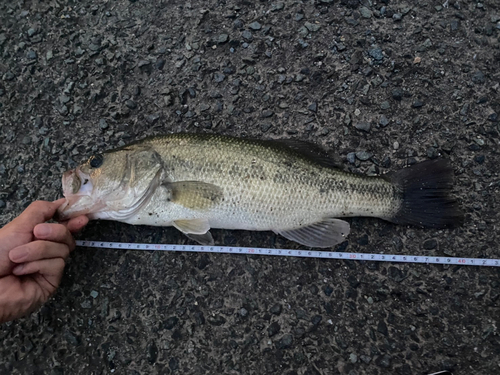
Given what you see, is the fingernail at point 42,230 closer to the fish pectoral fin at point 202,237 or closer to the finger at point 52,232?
the finger at point 52,232

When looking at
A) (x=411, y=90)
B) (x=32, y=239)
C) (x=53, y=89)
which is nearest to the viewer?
(x=32, y=239)

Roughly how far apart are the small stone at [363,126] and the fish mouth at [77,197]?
2.06 metres

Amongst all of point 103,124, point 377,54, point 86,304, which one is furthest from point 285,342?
point 377,54


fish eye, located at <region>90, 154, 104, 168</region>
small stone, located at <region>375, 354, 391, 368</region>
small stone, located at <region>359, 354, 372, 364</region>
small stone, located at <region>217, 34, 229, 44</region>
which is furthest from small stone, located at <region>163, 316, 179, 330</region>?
small stone, located at <region>217, 34, 229, 44</region>

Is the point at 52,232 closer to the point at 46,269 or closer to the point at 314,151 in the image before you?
the point at 46,269

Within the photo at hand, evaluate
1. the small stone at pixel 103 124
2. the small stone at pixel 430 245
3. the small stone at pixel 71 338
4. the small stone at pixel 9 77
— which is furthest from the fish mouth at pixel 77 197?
the small stone at pixel 430 245

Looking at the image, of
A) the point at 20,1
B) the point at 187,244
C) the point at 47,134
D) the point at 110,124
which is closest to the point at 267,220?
the point at 187,244

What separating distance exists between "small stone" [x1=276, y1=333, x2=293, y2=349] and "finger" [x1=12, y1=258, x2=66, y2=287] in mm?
1636

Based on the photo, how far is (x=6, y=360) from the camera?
2691 millimetres

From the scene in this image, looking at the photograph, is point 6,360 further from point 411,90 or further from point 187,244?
point 411,90

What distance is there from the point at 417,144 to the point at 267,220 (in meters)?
1.37

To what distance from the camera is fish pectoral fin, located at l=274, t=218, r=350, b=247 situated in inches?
103

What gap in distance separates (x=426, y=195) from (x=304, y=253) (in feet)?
3.22

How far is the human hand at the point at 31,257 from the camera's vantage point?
2.30 metres
